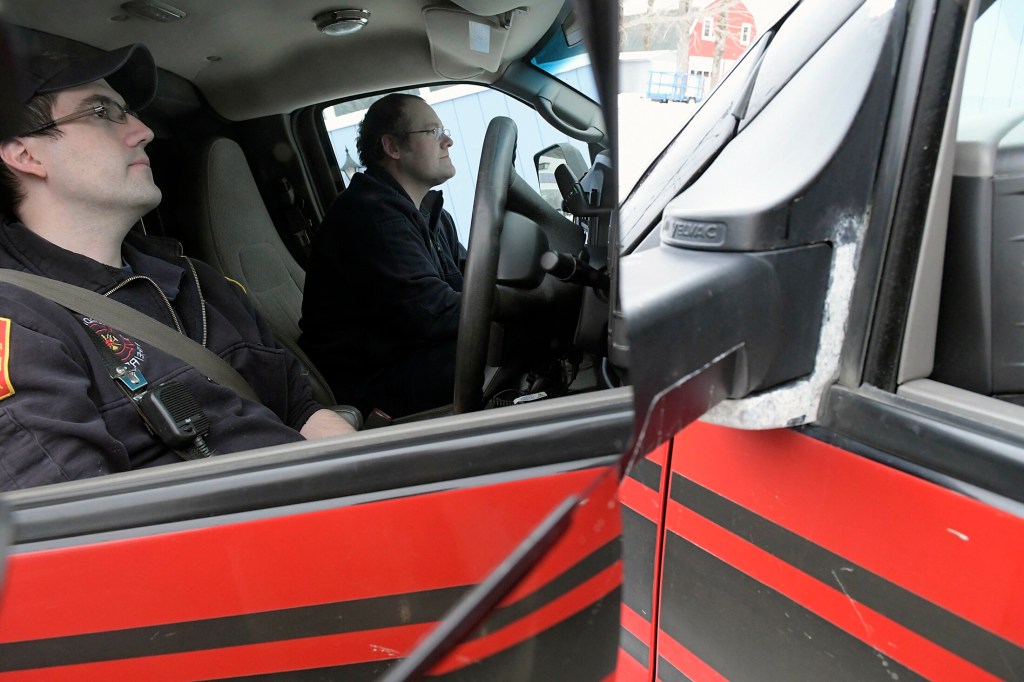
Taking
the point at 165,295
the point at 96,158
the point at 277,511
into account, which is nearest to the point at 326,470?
the point at 277,511

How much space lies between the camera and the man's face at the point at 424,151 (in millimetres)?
1513

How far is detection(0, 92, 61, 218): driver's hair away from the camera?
1.22 metres

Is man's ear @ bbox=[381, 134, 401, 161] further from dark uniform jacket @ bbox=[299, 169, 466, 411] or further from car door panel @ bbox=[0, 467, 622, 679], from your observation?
car door panel @ bbox=[0, 467, 622, 679]

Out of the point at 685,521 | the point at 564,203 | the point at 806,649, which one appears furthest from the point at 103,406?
the point at 806,649

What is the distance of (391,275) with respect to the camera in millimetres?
1759

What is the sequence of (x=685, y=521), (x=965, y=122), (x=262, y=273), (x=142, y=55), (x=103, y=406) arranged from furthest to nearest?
(x=262, y=273) → (x=142, y=55) → (x=103, y=406) → (x=685, y=521) → (x=965, y=122)

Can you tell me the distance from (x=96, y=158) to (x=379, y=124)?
57 centimetres

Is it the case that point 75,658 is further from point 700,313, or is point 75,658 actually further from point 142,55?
point 142,55

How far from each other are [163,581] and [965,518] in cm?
94

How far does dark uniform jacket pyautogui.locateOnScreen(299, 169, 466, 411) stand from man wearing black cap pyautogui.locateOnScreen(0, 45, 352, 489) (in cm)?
30

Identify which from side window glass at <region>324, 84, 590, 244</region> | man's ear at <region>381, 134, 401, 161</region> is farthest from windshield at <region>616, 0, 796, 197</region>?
man's ear at <region>381, 134, 401, 161</region>

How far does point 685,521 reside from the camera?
103cm

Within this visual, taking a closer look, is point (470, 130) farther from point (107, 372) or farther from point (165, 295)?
point (107, 372)

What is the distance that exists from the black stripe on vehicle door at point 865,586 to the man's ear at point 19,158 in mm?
1222
